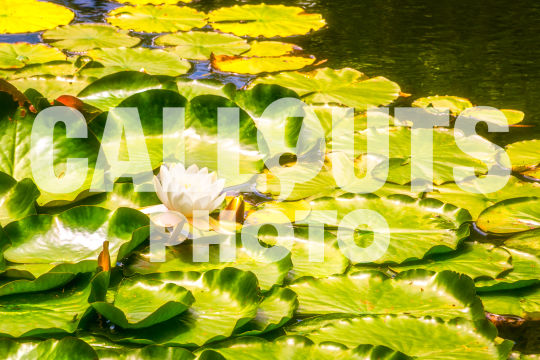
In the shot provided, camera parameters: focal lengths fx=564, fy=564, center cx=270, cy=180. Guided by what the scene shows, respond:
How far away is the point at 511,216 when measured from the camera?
1.38m

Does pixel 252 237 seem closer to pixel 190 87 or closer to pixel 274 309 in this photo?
pixel 274 309

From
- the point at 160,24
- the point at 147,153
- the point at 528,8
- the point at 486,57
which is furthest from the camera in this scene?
the point at 528,8

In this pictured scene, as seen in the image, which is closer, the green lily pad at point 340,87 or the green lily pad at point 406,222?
the green lily pad at point 406,222

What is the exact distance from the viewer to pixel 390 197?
140cm

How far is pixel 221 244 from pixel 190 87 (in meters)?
0.77

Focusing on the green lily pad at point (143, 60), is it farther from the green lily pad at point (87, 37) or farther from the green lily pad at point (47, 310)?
the green lily pad at point (47, 310)

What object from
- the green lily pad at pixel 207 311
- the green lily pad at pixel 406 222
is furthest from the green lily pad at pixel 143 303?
the green lily pad at pixel 406 222

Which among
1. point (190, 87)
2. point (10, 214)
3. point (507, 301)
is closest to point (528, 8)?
point (190, 87)

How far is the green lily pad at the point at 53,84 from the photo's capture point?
5.92 feet

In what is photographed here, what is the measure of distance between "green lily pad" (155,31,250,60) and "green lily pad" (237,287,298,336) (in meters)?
1.56

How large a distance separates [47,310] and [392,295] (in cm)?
64

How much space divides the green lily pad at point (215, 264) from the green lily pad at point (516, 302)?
410 millimetres

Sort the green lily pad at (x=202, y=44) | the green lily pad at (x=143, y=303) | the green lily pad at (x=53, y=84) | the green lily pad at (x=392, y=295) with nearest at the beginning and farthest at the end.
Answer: the green lily pad at (x=143, y=303)
the green lily pad at (x=392, y=295)
the green lily pad at (x=53, y=84)
the green lily pad at (x=202, y=44)

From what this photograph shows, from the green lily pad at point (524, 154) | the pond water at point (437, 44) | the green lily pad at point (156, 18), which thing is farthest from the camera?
the green lily pad at point (156, 18)
